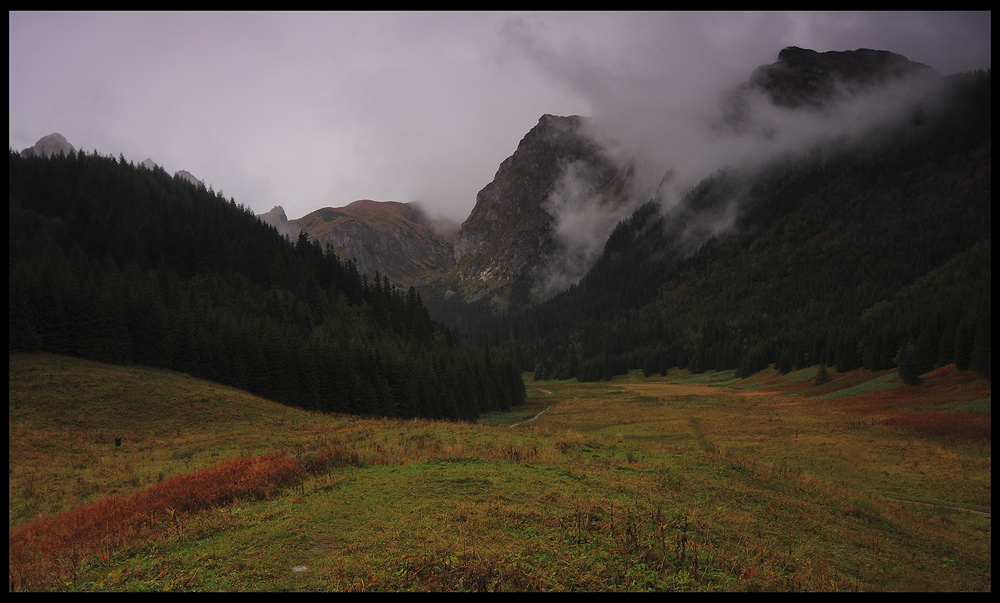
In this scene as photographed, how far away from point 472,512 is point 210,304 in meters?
78.0

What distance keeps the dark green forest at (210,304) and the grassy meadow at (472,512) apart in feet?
69.6

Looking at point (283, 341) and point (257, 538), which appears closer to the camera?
point (257, 538)

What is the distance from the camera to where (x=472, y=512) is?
36.2 feet

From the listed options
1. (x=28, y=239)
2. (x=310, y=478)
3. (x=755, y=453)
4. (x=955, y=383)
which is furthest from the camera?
(x=28, y=239)

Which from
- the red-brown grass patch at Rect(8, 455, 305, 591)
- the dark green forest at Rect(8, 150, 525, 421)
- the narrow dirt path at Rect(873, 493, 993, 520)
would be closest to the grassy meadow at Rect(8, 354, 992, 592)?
the red-brown grass patch at Rect(8, 455, 305, 591)

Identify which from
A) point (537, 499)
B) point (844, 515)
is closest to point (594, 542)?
point (537, 499)

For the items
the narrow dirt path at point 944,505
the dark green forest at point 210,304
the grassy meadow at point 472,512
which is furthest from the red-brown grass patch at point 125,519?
the dark green forest at point 210,304

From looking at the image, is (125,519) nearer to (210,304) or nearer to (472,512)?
(472,512)

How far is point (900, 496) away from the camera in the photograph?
70.0 feet

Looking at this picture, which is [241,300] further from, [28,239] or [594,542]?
[594,542]

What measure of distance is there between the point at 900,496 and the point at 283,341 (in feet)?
203

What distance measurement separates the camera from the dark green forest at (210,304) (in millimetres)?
53281

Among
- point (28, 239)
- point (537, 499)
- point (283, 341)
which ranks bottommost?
point (537, 499)

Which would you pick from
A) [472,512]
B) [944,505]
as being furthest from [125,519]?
[944,505]
